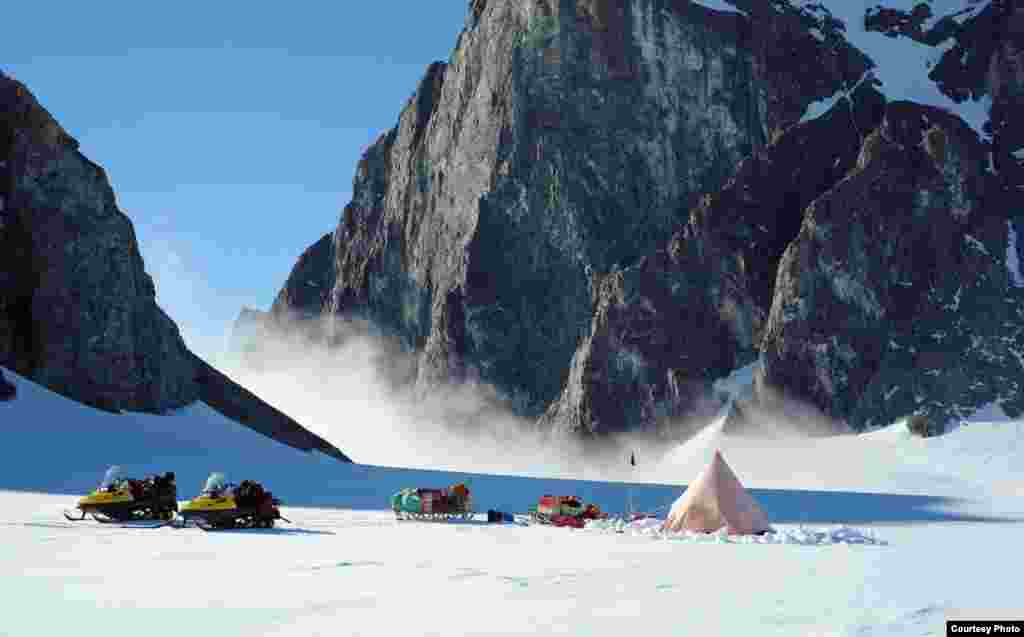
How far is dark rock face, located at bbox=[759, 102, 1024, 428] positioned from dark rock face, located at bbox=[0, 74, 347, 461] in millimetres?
52824

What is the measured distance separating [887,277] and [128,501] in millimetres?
92445

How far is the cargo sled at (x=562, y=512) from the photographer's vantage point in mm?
34750

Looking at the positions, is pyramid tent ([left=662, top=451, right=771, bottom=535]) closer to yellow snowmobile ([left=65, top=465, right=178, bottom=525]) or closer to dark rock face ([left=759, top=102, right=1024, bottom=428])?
yellow snowmobile ([left=65, top=465, right=178, bottom=525])

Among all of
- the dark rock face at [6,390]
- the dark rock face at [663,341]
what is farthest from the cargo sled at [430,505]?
the dark rock face at [663,341]

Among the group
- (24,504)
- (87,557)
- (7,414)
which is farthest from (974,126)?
(87,557)

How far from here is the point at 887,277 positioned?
112 metres

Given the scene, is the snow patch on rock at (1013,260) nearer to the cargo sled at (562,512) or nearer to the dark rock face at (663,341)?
the dark rock face at (663,341)

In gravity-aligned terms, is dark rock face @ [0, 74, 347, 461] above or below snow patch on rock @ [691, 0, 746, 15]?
below

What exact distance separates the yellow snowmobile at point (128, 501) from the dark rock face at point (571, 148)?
106 meters

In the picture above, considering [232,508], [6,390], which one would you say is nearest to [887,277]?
[6,390]

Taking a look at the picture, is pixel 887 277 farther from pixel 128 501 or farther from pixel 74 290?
pixel 128 501

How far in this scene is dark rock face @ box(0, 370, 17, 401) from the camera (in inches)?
2504

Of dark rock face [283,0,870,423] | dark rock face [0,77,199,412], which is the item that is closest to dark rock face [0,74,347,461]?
dark rock face [0,77,199,412]

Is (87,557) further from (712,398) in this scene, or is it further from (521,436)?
(521,436)
